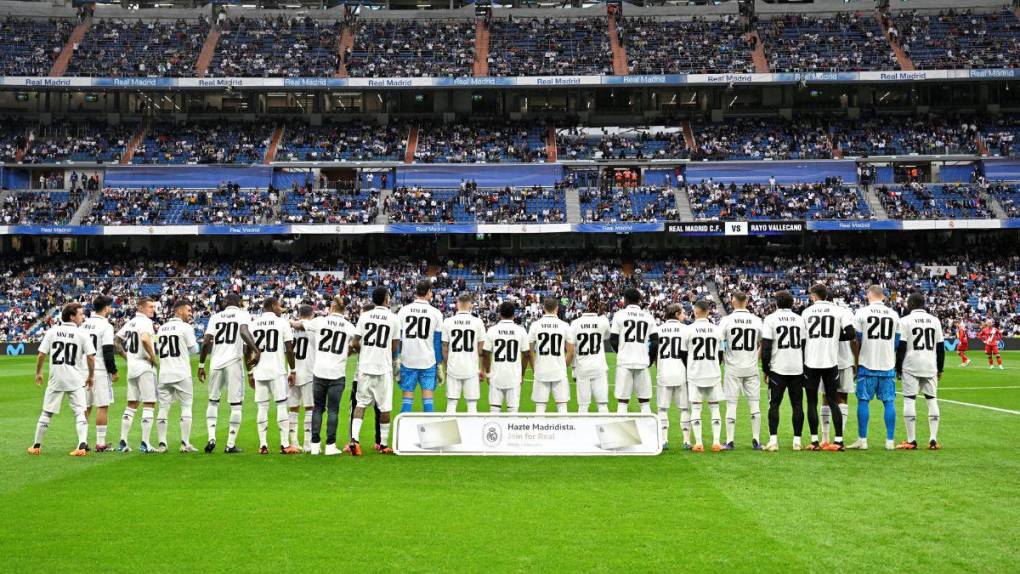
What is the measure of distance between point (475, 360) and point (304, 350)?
2.57m

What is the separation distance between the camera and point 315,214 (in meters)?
54.9

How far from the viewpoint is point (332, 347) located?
41.2ft

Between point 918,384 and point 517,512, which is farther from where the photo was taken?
point 918,384

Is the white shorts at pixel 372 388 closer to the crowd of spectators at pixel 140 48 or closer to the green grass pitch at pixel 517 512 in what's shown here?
the green grass pitch at pixel 517 512

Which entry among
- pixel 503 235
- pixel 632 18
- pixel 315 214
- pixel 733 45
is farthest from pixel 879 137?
pixel 315 214

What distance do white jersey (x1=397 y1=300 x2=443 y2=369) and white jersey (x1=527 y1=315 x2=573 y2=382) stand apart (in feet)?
4.86

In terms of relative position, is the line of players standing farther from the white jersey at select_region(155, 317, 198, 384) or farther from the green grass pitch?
the green grass pitch

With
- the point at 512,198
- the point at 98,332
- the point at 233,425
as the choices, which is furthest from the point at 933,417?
the point at 512,198

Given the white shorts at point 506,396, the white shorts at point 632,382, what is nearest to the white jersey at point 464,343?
the white shorts at point 506,396

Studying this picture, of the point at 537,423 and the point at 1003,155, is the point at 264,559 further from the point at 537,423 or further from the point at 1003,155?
the point at 1003,155

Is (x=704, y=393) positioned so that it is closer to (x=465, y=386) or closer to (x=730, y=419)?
(x=730, y=419)

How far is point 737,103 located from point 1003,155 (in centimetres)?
1764

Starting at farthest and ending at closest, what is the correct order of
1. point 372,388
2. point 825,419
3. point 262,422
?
point 825,419
point 262,422
point 372,388

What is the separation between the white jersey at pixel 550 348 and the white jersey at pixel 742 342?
2.38m
